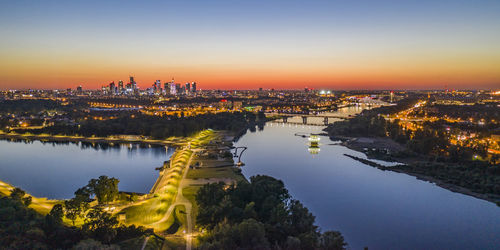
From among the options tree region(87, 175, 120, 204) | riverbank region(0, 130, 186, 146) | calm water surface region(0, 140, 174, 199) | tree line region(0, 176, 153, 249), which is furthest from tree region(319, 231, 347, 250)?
riverbank region(0, 130, 186, 146)

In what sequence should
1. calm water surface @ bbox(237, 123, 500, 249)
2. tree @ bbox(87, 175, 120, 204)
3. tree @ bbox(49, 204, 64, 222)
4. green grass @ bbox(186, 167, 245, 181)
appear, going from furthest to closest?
green grass @ bbox(186, 167, 245, 181), tree @ bbox(87, 175, 120, 204), calm water surface @ bbox(237, 123, 500, 249), tree @ bbox(49, 204, 64, 222)

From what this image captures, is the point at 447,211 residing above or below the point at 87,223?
below

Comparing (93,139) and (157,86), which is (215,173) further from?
(157,86)

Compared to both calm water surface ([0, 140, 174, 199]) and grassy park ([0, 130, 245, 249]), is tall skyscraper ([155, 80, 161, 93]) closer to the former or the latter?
calm water surface ([0, 140, 174, 199])

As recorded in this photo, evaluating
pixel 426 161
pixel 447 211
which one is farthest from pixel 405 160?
pixel 447 211

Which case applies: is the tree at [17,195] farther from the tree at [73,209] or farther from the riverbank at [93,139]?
the riverbank at [93,139]

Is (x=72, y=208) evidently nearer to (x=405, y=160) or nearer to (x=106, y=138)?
(x=405, y=160)
